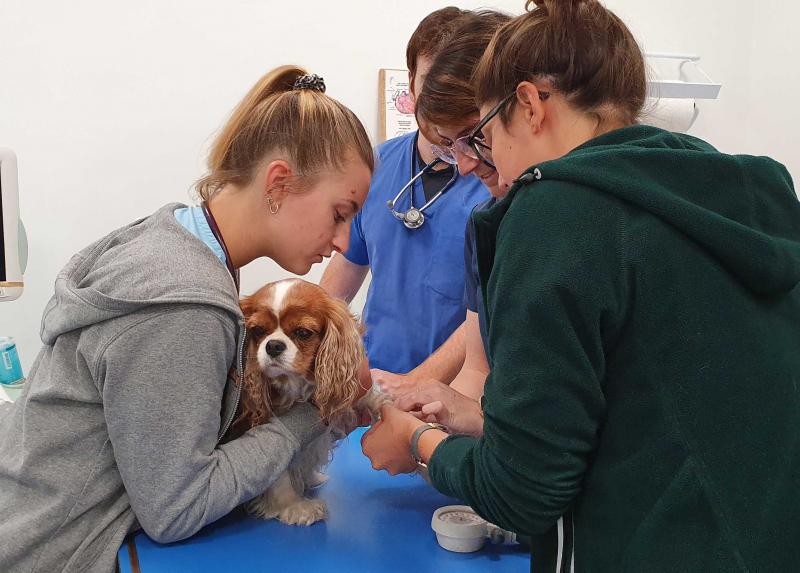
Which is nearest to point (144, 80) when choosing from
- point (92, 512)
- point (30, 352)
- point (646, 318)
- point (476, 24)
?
point (30, 352)

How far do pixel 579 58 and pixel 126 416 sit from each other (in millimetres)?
812

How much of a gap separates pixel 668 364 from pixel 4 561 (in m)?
0.96

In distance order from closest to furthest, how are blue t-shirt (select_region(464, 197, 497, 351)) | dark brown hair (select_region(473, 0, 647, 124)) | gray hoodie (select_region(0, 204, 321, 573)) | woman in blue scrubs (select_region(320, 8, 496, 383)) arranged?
dark brown hair (select_region(473, 0, 647, 124))
gray hoodie (select_region(0, 204, 321, 573))
blue t-shirt (select_region(464, 197, 497, 351))
woman in blue scrubs (select_region(320, 8, 496, 383))

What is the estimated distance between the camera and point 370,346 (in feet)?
7.10

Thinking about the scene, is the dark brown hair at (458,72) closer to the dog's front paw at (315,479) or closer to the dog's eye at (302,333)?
the dog's eye at (302,333)

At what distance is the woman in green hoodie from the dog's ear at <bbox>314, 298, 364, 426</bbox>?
1.75ft

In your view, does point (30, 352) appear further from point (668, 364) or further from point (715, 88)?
point (715, 88)

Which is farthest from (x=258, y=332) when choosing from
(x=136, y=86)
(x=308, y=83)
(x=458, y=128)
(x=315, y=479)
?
(x=136, y=86)

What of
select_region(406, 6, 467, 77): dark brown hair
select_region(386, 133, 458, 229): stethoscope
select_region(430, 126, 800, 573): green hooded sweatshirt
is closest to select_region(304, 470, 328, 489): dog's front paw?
select_region(430, 126, 800, 573): green hooded sweatshirt

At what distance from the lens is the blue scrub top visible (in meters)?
1.98

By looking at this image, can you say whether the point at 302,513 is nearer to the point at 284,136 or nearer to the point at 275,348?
the point at 275,348

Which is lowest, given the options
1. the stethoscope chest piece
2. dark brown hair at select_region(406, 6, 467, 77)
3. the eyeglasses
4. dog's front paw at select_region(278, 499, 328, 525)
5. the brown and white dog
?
dog's front paw at select_region(278, 499, 328, 525)

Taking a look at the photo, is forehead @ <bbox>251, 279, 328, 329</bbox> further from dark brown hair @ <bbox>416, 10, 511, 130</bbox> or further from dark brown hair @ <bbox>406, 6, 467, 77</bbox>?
dark brown hair @ <bbox>406, 6, 467, 77</bbox>

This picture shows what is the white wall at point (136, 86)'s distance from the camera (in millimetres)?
2719
